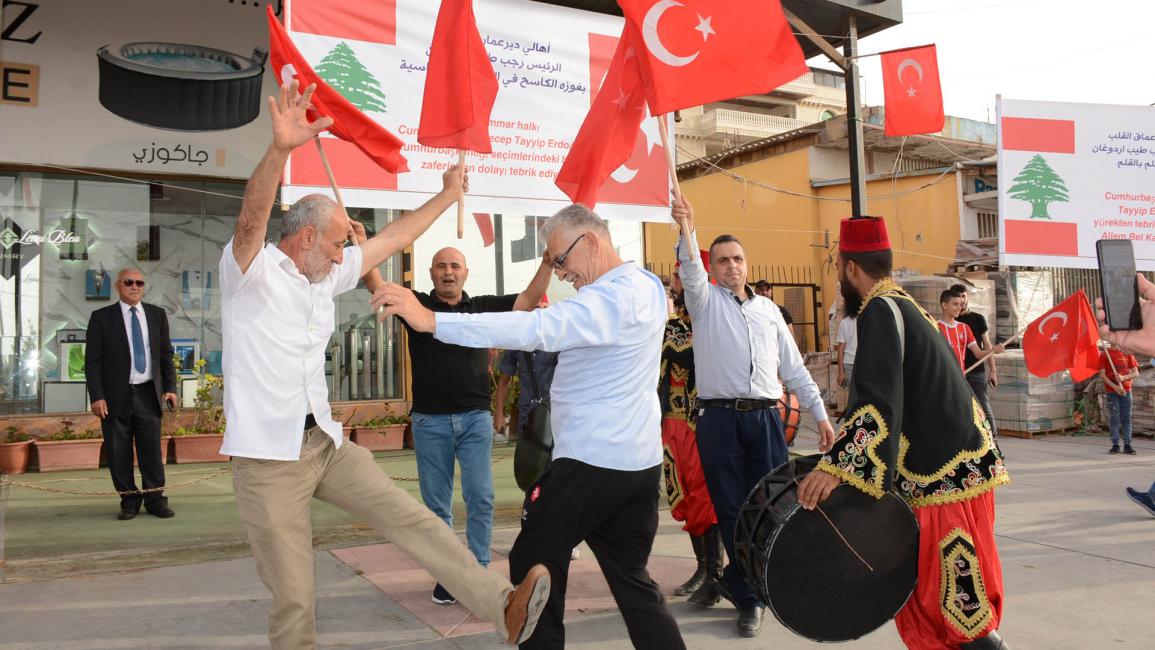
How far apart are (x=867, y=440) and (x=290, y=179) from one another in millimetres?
4529

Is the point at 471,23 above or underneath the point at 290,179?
above

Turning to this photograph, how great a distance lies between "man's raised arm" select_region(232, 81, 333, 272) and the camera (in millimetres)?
3246

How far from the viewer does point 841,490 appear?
3.36 meters

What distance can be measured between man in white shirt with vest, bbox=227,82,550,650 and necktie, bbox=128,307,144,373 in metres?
4.64

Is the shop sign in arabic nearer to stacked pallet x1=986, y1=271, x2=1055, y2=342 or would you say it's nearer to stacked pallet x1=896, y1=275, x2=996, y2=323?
stacked pallet x1=896, y1=275, x2=996, y2=323

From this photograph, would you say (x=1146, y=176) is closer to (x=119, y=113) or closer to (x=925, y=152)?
(x=119, y=113)

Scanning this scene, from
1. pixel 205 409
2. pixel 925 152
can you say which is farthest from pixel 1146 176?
pixel 925 152

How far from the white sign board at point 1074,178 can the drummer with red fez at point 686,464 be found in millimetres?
3769

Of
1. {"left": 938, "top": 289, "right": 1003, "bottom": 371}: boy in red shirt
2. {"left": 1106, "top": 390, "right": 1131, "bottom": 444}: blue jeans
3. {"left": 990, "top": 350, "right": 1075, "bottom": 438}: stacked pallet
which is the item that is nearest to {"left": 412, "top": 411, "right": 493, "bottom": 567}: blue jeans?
{"left": 938, "top": 289, "right": 1003, "bottom": 371}: boy in red shirt

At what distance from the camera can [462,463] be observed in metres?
5.20

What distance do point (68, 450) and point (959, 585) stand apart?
949 centimetres

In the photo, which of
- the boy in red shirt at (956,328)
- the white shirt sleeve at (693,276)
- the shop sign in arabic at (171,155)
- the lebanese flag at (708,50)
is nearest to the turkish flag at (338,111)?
the lebanese flag at (708,50)

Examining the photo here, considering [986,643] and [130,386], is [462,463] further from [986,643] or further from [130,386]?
[130,386]

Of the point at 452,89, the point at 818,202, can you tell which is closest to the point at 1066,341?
the point at 452,89
